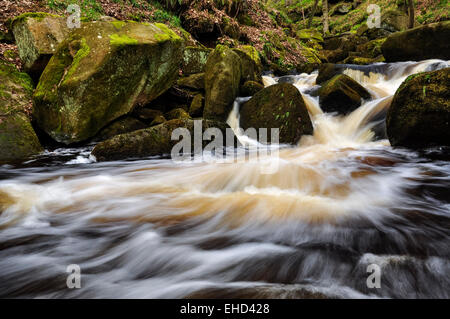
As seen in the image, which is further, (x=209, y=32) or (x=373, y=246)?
(x=209, y=32)

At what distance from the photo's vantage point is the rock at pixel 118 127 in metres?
5.47

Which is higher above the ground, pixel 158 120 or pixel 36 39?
pixel 36 39

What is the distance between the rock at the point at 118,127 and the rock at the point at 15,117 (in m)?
1.22

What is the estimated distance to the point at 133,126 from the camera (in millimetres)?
5801

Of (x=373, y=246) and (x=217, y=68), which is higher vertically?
(x=217, y=68)

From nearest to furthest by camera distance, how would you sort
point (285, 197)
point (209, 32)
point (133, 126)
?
point (285, 197), point (133, 126), point (209, 32)

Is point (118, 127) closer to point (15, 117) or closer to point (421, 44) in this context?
point (15, 117)

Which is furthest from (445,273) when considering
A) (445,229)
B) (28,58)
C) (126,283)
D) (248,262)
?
(28,58)

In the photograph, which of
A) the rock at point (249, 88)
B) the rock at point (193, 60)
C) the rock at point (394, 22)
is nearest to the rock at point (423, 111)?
the rock at point (249, 88)

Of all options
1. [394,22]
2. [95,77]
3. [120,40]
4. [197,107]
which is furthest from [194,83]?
[394,22]

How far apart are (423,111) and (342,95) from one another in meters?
3.06

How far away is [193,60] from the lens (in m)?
8.09

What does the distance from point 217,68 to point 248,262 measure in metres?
5.71

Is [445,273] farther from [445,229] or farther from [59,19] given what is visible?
[59,19]
